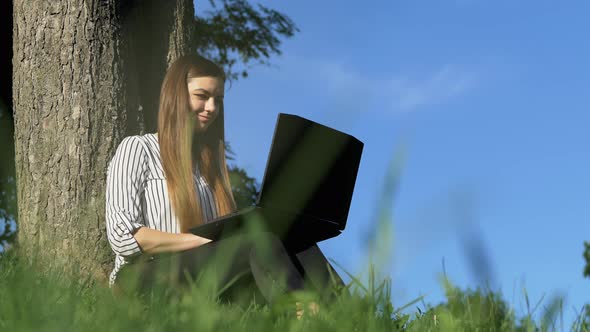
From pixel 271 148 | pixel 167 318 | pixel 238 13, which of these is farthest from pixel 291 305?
pixel 238 13

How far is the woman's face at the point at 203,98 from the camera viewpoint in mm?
4836

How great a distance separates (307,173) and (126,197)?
1676 mm

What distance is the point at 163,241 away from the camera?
4.16 meters

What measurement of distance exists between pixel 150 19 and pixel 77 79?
1106 mm

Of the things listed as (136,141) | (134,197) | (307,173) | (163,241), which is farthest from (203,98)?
(307,173)

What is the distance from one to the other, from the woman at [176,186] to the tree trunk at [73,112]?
4.11 feet

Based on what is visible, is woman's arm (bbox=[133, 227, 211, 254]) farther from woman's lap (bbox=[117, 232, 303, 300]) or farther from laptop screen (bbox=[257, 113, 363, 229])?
laptop screen (bbox=[257, 113, 363, 229])

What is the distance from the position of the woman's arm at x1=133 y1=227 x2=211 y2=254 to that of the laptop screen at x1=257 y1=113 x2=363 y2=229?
677 millimetres

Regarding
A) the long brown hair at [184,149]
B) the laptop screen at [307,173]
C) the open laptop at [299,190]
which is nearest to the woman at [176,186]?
the long brown hair at [184,149]

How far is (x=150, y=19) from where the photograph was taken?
677 cm

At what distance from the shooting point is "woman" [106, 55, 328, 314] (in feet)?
12.8

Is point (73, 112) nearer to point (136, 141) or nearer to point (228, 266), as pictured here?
point (136, 141)

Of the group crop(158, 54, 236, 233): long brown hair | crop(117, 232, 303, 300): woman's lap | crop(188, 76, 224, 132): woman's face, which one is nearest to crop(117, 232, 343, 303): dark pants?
crop(117, 232, 303, 300): woman's lap

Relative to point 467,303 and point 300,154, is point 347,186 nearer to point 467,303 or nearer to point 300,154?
point 300,154
